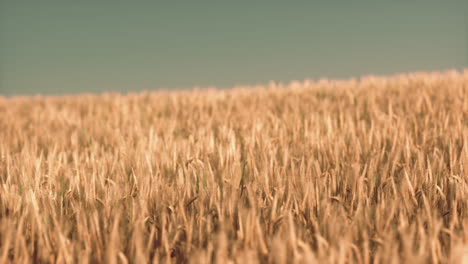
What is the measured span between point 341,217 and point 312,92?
4048mm

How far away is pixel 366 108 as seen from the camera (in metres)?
3.82

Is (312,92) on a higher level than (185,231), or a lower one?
higher

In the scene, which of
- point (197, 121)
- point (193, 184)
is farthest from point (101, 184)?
point (197, 121)

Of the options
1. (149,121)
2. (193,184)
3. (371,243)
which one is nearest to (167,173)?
(193,184)

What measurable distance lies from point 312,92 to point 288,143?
276 cm

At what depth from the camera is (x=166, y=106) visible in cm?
474

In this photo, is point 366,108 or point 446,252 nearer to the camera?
point 446,252

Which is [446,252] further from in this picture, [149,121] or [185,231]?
[149,121]

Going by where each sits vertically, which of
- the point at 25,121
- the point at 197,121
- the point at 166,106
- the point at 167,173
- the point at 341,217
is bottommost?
the point at 341,217

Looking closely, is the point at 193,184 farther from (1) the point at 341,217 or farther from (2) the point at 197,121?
(2) the point at 197,121

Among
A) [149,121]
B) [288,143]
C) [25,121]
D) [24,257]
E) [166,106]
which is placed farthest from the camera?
[166,106]

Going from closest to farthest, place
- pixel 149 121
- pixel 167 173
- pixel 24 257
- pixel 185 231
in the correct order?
1. pixel 24 257
2. pixel 185 231
3. pixel 167 173
4. pixel 149 121

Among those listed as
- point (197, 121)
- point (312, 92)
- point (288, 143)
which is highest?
point (312, 92)

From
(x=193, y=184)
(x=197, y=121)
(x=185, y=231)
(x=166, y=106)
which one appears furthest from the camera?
(x=166, y=106)
